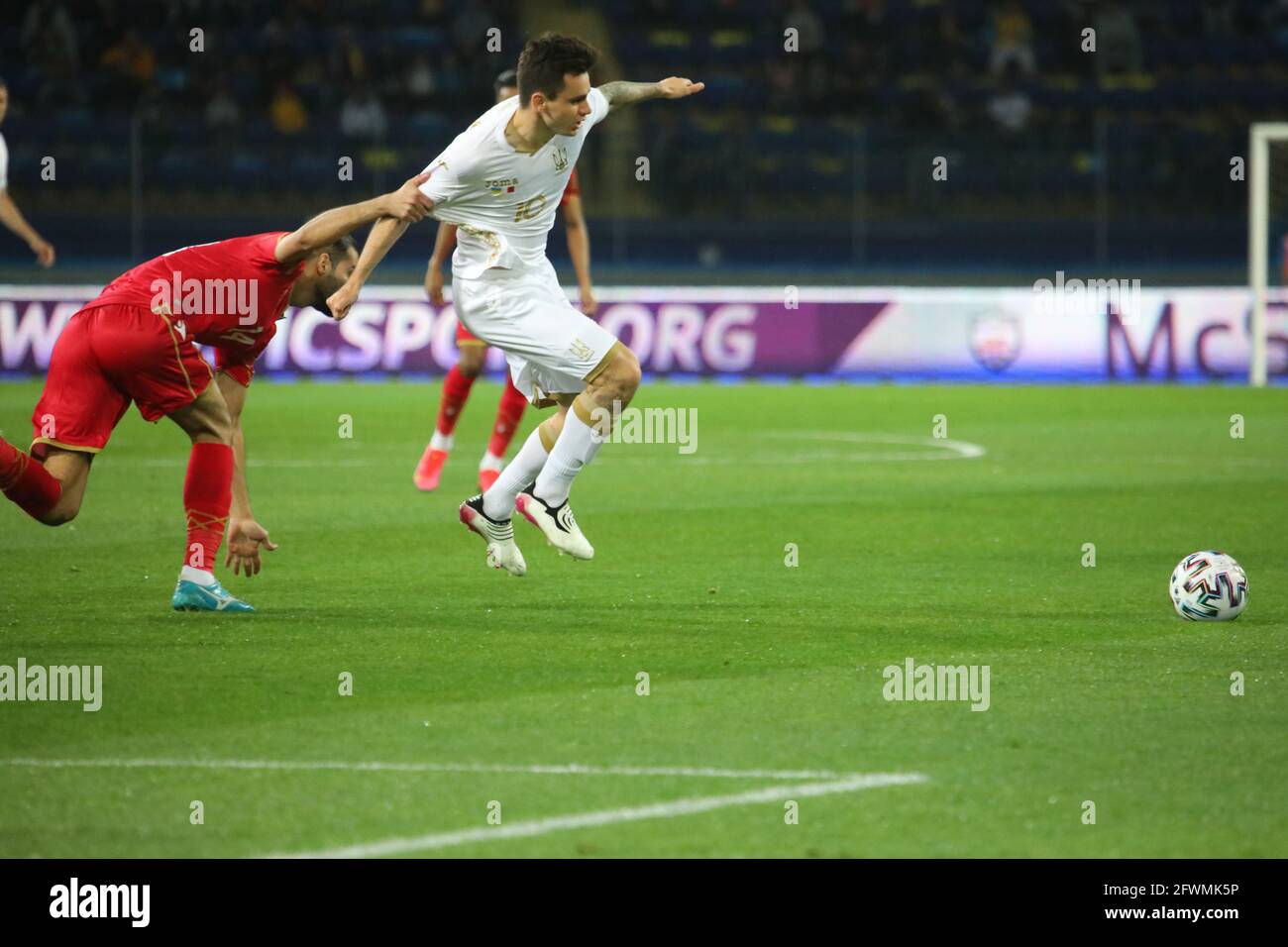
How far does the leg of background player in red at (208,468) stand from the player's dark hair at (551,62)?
1.77 metres

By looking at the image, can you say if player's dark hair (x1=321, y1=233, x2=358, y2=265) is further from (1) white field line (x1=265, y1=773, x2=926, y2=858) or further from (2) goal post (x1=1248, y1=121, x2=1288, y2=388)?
(2) goal post (x1=1248, y1=121, x2=1288, y2=388)

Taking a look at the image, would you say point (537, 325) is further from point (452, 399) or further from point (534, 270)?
point (452, 399)

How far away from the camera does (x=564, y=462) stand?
28.7 ft

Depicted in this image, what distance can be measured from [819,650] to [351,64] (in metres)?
21.2

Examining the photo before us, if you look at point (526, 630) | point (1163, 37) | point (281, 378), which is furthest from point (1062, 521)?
point (1163, 37)

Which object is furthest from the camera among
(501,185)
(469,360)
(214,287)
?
(469,360)

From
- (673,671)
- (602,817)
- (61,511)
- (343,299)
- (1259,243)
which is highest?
(1259,243)

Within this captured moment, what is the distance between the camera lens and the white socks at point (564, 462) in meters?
8.73

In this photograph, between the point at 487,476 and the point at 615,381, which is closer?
the point at 615,381

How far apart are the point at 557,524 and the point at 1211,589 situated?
2.66m

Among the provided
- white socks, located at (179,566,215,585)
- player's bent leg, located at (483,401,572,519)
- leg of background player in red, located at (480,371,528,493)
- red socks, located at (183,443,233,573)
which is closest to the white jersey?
player's bent leg, located at (483,401,572,519)

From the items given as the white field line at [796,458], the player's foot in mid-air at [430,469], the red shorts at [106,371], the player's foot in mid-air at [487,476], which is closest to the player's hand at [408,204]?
the red shorts at [106,371]

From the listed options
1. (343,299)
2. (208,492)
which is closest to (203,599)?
(208,492)
